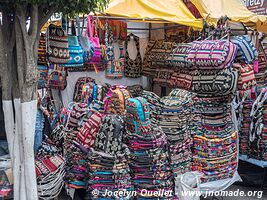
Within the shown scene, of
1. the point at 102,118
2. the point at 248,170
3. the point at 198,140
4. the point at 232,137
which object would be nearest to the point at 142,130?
the point at 102,118

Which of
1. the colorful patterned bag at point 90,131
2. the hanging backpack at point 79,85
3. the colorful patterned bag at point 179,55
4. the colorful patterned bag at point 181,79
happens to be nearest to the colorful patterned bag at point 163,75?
the colorful patterned bag at point 181,79

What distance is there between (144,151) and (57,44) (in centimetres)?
136

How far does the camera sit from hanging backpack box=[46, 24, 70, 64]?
11.8 feet

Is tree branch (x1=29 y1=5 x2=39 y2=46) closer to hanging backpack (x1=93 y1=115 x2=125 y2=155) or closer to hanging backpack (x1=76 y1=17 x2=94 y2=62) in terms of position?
hanging backpack (x1=93 y1=115 x2=125 y2=155)

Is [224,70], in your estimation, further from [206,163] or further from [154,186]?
[154,186]

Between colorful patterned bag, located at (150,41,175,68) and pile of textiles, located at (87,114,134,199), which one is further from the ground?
colorful patterned bag, located at (150,41,175,68)

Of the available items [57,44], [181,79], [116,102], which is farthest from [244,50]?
[181,79]

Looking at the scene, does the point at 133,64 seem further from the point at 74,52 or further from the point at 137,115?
the point at 137,115

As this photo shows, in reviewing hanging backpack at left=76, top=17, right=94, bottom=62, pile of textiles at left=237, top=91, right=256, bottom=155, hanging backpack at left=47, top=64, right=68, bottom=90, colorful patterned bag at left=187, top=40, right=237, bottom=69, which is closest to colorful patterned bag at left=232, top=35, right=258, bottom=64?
colorful patterned bag at left=187, top=40, right=237, bottom=69

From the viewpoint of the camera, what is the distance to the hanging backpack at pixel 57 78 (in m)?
5.88

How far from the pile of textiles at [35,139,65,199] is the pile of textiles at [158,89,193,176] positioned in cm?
112

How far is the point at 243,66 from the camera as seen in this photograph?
3920 millimetres

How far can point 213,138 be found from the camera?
13.3 feet

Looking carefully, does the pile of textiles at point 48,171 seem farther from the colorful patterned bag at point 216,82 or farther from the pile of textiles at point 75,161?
the colorful patterned bag at point 216,82
